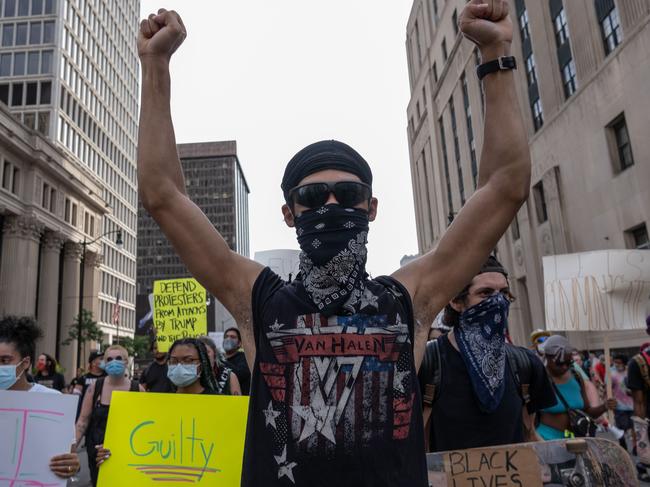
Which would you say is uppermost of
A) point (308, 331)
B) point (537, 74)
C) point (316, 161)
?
point (537, 74)

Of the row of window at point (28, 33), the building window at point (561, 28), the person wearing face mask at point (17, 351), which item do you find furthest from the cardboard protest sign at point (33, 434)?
the row of window at point (28, 33)

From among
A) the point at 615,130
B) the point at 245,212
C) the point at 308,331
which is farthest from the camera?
the point at 245,212

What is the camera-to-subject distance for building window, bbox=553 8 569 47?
2480 centimetres

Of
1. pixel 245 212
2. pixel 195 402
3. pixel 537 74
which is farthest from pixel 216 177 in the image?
pixel 195 402

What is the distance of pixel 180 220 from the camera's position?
1.78 meters

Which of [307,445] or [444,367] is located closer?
[307,445]

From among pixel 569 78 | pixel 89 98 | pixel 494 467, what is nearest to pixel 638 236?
pixel 569 78

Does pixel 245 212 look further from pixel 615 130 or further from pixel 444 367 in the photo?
pixel 444 367

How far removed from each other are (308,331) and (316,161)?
0.55m

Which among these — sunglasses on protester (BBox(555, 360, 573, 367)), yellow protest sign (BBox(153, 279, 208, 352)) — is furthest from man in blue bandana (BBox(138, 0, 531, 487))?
yellow protest sign (BBox(153, 279, 208, 352))

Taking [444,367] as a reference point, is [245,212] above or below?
above

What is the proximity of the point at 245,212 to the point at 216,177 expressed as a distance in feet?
106

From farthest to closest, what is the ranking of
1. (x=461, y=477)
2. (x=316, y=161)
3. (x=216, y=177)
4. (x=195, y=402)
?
(x=216, y=177)
(x=195, y=402)
(x=461, y=477)
(x=316, y=161)

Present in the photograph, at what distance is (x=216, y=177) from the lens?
15562 centimetres
